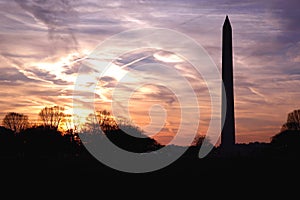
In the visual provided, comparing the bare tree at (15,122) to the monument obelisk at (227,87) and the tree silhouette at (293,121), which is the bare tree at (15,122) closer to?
the tree silhouette at (293,121)

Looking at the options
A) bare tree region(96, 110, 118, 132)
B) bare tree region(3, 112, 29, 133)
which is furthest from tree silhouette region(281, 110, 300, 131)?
bare tree region(3, 112, 29, 133)

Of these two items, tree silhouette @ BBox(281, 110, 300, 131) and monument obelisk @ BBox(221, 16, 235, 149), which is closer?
monument obelisk @ BBox(221, 16, 235, 149)

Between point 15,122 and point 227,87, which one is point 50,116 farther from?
point 227,87

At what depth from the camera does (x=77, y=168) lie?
26.6 metres

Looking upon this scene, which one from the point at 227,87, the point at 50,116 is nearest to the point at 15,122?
the point at 50,116

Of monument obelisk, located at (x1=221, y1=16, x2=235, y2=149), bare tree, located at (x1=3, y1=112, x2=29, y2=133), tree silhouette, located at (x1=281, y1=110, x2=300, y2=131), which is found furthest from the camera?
bare tree, located at (x1=3, y1=112, x2=29, y2=133)

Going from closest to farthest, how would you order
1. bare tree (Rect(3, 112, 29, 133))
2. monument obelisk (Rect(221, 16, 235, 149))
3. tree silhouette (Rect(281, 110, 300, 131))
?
monument obelisk (Rect(221, 16, 235, 149)) → tree silhouette (Rect(281, 110, 300, 131)) → bare tree (Rect(3, 112, 29, 133))

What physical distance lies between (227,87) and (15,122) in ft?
143

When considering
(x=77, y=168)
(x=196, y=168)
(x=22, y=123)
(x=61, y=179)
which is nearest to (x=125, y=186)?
(x=61, y=179)

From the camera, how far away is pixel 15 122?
2712 inches

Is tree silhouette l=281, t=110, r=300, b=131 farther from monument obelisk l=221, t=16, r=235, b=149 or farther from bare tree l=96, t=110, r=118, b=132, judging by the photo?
monument obelisk l=221, t=16, r=235, b=149

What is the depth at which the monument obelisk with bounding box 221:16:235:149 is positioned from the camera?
3131 cm

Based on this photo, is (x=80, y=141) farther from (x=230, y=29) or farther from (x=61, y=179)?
(x=61, y=179)

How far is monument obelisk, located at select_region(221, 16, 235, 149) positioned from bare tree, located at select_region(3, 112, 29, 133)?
138 feet
